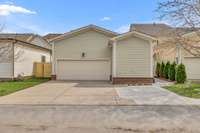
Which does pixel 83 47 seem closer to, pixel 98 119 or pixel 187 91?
pixel 187 91

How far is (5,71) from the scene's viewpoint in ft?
71.4

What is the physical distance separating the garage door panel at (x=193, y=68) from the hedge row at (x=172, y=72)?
1309mm

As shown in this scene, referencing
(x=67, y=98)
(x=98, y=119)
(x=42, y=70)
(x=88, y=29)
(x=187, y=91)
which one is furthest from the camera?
(x=42, y=70)

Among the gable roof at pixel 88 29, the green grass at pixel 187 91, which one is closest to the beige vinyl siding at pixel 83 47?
the gable roof at pixel 88 29

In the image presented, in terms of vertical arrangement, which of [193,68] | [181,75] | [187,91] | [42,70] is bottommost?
[187,91]

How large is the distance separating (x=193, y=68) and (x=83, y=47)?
1012cm

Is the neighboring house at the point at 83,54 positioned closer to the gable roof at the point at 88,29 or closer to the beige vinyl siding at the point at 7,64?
the gable roof at the point at 88,29

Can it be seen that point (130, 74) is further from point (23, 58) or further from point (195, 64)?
point (23, 58)

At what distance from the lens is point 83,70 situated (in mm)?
23219

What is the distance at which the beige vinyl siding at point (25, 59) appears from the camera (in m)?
22.6

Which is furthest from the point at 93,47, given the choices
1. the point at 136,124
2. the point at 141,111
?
the point at 136,124

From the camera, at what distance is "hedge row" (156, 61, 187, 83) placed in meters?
19.3

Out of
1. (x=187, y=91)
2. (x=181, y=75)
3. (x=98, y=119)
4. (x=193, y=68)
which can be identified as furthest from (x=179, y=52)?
(x=98, y=119)

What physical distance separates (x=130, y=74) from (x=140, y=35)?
3023 mm
